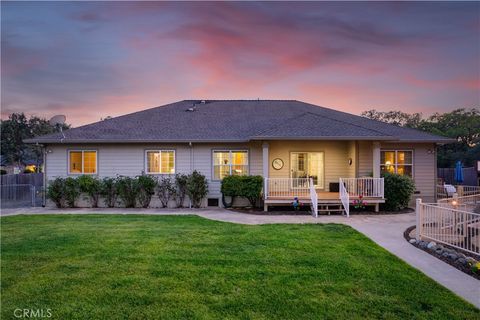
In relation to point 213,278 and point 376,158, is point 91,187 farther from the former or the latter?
point 376,158

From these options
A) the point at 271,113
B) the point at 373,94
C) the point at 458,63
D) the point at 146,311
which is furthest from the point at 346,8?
the point at 146,311

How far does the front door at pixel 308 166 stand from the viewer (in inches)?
547

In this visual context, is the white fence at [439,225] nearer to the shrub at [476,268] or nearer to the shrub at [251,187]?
the shrub at [476,268]

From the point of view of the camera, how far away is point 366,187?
11.9m

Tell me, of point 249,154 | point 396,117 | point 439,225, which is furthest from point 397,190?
point 396,117

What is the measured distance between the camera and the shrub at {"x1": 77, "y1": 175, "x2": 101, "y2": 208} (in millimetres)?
12664

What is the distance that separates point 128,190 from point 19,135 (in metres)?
30.7

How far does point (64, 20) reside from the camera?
11688 millimetres

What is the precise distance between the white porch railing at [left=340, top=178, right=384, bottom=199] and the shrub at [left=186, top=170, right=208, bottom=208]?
18.9 feet

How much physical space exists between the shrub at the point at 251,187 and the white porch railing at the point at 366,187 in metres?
3.24

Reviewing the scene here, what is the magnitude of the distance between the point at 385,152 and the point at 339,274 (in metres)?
10.8

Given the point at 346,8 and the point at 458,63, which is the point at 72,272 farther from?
the point at 458,63

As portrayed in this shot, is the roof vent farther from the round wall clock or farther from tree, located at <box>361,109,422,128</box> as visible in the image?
tree, located at <box>361,109,422,128</box>

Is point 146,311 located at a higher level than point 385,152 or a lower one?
lower
